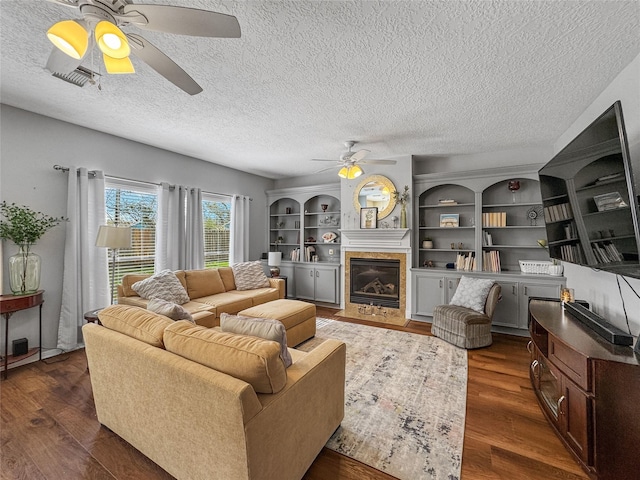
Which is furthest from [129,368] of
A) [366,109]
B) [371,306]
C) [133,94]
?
[371,306]

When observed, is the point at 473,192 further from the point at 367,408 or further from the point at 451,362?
the point at 367,408

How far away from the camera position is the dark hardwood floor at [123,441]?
5.41ft

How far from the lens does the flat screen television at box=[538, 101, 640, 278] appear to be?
162cm

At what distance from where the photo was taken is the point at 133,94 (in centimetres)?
263

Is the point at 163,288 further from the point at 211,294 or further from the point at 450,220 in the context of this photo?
the point at 450,220

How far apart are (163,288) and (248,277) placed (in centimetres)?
138

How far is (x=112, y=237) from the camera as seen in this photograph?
3.19 meters

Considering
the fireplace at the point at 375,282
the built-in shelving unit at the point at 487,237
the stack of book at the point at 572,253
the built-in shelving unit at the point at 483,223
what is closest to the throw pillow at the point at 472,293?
the built-in shelving unit at the point at 487,237

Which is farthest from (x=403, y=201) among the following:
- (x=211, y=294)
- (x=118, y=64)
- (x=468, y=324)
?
(x=118, y=64)

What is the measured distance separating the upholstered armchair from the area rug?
14 centimetres

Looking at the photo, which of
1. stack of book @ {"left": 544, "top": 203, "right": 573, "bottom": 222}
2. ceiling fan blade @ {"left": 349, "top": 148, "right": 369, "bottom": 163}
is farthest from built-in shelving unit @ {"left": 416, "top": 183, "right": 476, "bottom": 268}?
ceiling fan blade @ {"left": 349, "top": 148, "right": 369, "bottom": 163}

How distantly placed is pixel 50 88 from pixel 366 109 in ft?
9.77

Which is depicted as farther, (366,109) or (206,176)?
(206,176)

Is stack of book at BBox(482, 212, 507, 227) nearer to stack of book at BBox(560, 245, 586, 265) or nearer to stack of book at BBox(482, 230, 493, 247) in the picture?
stack of book at BBox(482, 230, 493, 247)
